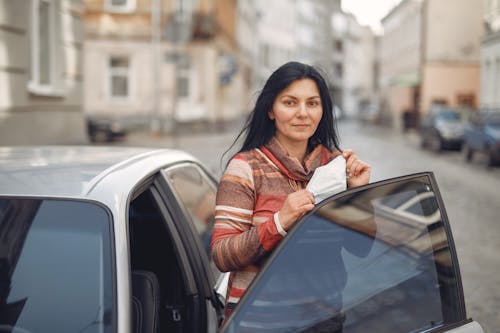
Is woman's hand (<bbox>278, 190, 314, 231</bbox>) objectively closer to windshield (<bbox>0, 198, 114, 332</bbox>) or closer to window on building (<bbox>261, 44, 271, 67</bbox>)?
windshield (<bbox>0, 198, 114, 332</bbox>)

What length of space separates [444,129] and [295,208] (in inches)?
990

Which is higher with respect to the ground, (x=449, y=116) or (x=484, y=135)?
(x=449, y=116)

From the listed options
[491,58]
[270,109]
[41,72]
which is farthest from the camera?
[491,58]

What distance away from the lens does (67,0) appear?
46.2ft

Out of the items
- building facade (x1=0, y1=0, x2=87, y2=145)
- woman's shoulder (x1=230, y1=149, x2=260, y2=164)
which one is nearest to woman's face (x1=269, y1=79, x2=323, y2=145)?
woman's shoulder (x1=230, y1=149, x2=260, y2=164)

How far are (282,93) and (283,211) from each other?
1.76 feet

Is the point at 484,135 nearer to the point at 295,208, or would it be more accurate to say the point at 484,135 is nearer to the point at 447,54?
the point at 295,208

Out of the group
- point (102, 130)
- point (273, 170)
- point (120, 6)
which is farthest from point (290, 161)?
point (120, 6)

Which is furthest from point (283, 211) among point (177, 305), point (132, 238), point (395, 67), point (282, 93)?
point (395, 67)

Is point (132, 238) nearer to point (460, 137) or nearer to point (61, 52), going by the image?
point (61, 52)

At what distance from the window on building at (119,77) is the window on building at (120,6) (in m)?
2.13

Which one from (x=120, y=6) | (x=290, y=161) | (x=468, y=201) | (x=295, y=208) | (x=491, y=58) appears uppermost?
(x=120, y=6)

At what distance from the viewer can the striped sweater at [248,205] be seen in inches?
79.7

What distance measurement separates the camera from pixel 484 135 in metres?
19.5
